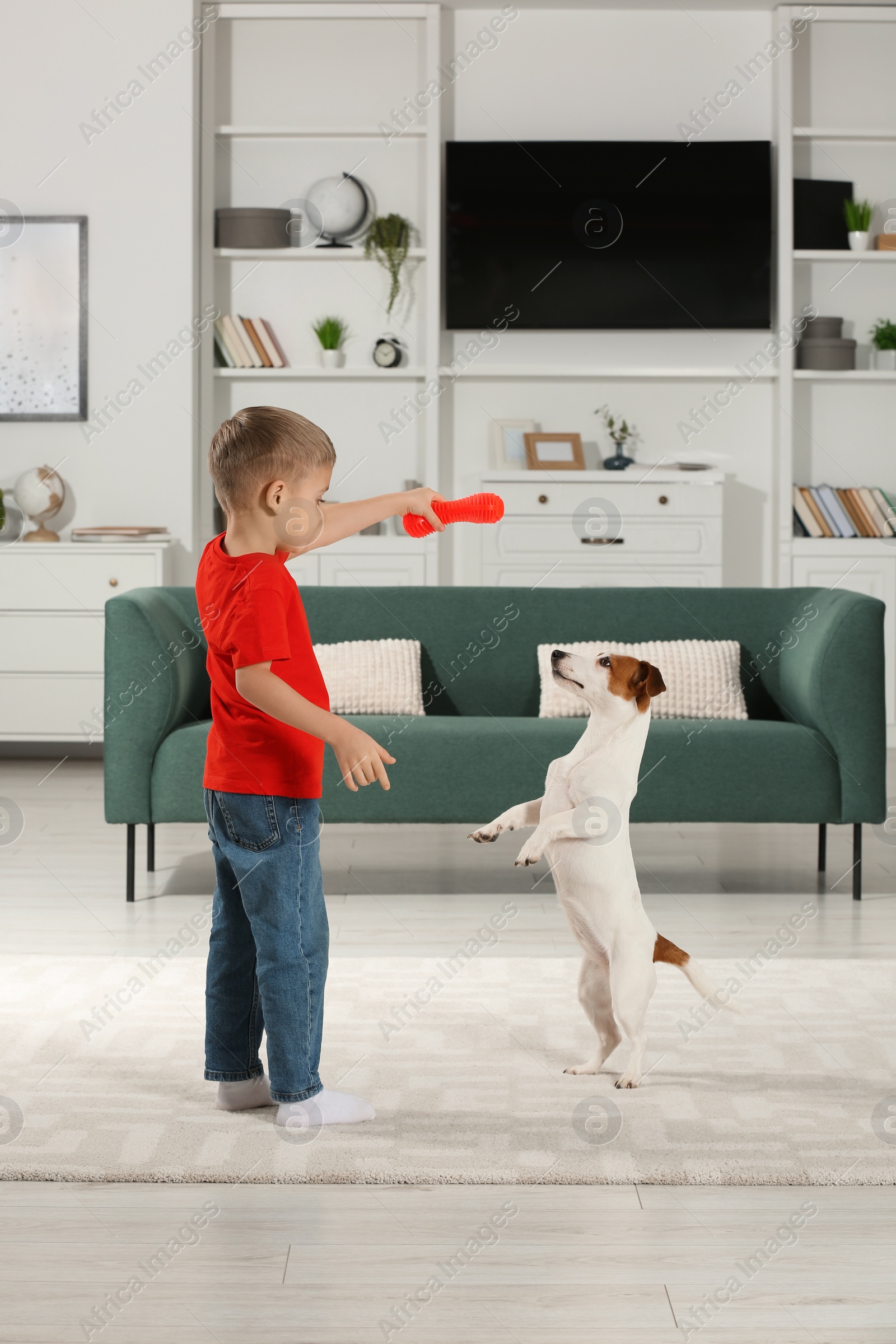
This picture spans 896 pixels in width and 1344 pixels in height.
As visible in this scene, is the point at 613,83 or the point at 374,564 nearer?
the point at 374,564

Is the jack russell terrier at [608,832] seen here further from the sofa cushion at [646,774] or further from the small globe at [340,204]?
the small globe at [340,204]

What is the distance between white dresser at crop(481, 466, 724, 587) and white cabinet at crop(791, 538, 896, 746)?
395 mm

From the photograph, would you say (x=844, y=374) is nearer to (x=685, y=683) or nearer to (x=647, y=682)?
(x=685, y=683)

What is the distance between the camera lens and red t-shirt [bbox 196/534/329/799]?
5.10ft

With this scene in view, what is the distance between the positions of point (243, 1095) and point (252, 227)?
4.33 m

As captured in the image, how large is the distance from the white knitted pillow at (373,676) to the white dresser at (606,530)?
1.94 metres

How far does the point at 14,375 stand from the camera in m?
5.25

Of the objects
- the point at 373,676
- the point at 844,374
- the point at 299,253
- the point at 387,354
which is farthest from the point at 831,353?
the point at 373,676

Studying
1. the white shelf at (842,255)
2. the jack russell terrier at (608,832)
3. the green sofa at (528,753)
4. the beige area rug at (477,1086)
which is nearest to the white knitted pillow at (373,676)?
the green sofa at (528,753)

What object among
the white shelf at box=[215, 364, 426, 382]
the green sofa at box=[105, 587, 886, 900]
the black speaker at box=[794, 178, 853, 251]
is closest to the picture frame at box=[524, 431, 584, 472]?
the white shelf at box=[215, 364, 426, 382]

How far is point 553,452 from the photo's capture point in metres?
5.40

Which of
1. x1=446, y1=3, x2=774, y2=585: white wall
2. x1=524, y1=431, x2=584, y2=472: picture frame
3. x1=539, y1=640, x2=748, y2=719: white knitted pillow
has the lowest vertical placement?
x1=539, y1=640, x2=748, y2=719: white knitted pillow

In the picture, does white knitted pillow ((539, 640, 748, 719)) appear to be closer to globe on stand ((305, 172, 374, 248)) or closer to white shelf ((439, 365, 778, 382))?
white shelf ((439, 365, 778, 382))

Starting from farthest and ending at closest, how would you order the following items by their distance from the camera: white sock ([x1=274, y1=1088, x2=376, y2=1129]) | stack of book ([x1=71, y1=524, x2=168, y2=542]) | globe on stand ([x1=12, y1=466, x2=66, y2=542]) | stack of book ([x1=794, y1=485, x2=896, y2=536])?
stack of book ([x1=794, y1=485, x2=896, y2=536]) → globe on stand ([x1=12, y1=466, x2=66, y2=542]) → stack of book ([x1=71, y1=524, x2=168, y2=542]) → white sock ([x1=274, y1=1088, x2=376, y2=1129])
